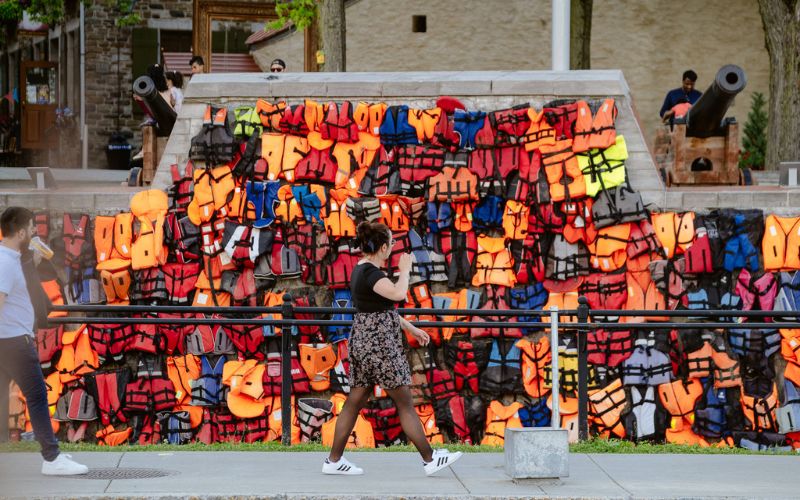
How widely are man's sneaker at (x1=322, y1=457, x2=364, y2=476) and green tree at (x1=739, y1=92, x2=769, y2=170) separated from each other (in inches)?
714

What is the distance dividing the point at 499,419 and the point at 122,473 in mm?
5028

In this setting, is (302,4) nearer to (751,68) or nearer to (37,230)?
(37,230)

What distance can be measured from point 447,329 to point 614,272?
1791 mm

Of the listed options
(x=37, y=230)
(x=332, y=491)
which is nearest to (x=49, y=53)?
(x=37, y=230)

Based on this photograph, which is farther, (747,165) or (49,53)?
(49,53)

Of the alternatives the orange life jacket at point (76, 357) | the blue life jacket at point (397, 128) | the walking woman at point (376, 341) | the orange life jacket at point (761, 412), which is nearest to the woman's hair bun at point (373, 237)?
the walking woman at point (376, 341)

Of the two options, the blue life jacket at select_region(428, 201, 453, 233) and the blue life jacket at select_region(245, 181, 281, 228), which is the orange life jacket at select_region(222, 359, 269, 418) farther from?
the blue life jacket at select_region(428, 201, 453, 233)

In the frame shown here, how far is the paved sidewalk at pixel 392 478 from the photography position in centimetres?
812

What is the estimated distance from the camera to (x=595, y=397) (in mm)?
12945

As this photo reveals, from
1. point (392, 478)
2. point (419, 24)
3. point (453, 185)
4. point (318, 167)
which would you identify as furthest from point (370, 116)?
point (419, 24)

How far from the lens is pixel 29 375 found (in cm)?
838

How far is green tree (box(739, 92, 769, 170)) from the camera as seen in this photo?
25.5 meters

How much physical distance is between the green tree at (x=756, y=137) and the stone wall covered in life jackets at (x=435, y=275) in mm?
13072

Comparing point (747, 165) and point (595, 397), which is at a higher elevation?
point (747, 165)
